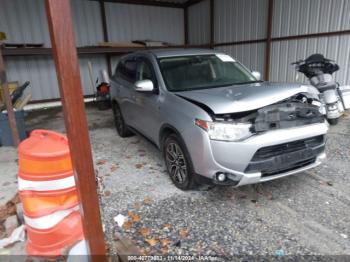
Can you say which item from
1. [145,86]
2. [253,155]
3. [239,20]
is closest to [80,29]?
[239,20]

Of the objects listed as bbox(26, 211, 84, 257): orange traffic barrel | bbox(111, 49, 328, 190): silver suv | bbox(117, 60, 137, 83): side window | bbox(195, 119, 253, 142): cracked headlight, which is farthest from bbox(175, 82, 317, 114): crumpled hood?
bbox(26, 211, 84, 257): orange traffic barrel

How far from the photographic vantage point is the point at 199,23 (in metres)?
11.1

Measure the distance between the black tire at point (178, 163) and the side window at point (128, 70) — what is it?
1.57m

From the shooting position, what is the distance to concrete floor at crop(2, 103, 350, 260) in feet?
7.17

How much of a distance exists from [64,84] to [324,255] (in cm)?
226

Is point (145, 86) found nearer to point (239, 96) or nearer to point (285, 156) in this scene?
point (239, 96)

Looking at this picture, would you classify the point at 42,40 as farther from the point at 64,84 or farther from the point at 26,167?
the point at 64,84

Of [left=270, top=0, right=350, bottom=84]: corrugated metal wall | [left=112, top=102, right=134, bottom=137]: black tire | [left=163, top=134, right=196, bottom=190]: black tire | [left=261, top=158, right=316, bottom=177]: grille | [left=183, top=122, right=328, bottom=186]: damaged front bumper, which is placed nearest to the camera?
[left=183, top=122, right=328, bottom=186]: damaged front bumper

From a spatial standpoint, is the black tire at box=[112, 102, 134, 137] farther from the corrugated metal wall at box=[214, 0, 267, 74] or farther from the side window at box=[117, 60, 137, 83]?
the corrugated metal wall at box=[214, 0, 267, 74]

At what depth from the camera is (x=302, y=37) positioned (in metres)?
7.39

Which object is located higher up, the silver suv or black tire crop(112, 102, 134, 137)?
the silver suv

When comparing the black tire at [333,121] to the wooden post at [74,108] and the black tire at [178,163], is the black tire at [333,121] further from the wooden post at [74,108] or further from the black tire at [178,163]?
the wooden post at [74,108]

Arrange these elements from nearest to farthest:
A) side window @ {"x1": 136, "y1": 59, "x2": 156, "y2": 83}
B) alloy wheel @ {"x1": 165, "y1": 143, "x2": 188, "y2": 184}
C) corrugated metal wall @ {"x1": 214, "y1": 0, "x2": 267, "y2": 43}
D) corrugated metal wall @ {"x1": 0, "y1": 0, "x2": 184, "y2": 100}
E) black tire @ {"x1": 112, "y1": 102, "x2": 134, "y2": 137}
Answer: alloy wheel @ {"x1": 165, "y1": 143, "x2": 188, "y2": 184}, side window @ {"x1": 136, "y1": 59, "x2": 156, "y2": 83}, black tire @ {"x1": 112, "y1": 102, "x2": 134, "y2": 137}, corrugated metal wall @ {"x1": 0, "y1": 0, "x2": 184, "y2": 100}, corrugated metal wall @ {"x1": 214, "y1": 0, "x2": 267, "y2": 43}

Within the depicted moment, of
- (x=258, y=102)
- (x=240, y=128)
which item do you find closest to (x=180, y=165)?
(x=240, y=128)
